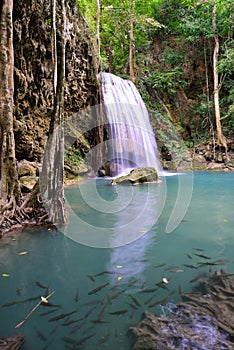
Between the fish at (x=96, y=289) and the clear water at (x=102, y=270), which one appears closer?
the clear water at (x=102, y=270)

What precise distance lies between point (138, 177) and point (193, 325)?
886cm

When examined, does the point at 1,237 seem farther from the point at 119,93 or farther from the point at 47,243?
the point at 119,93

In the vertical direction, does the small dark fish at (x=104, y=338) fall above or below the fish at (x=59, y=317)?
below

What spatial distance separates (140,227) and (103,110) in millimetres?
10118

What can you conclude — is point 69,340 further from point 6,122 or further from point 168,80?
point 168,80

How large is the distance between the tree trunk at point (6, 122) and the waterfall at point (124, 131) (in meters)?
9.12

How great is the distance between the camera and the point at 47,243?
13.6 feet

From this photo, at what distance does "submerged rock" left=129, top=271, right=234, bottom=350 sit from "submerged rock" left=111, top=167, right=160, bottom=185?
26.7 ft

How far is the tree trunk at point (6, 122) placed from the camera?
4570mm

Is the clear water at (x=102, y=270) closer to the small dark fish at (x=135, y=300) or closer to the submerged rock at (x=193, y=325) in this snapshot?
the small dark fish at (x=135, y=300)

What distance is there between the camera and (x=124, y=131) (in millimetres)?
14156

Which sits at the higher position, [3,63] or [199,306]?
[3,63]

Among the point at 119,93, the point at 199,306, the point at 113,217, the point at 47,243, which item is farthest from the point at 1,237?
the point at 119,93

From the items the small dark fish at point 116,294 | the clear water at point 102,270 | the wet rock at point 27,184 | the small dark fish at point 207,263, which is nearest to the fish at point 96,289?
the clear water at point 102,270
